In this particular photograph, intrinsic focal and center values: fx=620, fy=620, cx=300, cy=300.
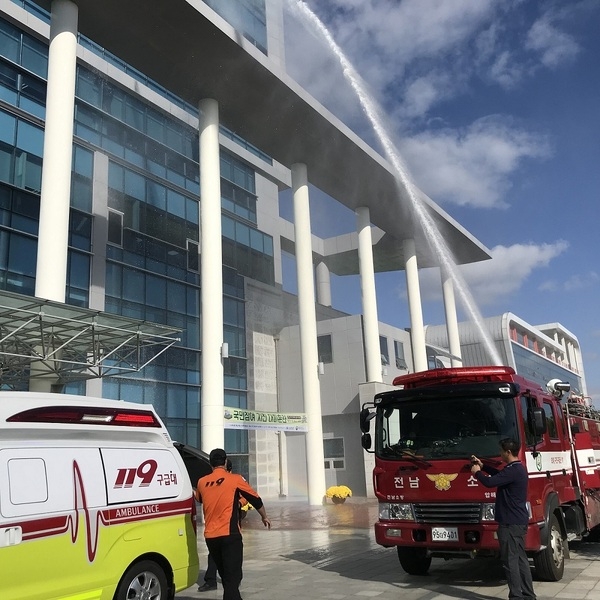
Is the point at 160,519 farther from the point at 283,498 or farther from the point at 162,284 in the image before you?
the point at 283,498

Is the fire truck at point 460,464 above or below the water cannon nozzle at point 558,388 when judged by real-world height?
below

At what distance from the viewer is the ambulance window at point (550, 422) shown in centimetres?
942

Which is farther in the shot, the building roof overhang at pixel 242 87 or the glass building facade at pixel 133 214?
the glass building facade at pixel 133 214

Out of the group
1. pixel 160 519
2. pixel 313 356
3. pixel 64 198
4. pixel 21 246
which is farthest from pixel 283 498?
pixel 160 519

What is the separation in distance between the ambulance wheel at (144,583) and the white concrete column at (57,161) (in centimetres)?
1111

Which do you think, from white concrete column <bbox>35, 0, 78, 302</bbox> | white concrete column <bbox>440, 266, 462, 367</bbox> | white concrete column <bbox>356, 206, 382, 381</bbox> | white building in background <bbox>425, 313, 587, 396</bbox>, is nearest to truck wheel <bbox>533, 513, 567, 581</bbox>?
white concrete column <bbox>35, 0, 78, 302</bbox>

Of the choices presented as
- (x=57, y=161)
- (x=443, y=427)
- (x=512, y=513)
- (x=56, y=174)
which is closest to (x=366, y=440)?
(x=443, y=427)

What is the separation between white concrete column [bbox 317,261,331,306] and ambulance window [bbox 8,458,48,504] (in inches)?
1421

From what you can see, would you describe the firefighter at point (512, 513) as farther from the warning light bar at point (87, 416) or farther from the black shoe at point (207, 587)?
the black shoe at point (207, 587)

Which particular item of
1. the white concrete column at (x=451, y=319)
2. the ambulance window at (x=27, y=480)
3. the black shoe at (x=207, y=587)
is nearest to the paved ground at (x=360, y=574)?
the black shoe at (x=207, y=587)

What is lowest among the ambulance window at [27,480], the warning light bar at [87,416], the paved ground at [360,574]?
the paved ground at [360,574]

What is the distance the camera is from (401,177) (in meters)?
32.2

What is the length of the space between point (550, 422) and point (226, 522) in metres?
5.40

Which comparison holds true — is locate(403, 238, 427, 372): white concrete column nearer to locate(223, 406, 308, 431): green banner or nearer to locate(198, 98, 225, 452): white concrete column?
locate(223, 406, 308, 431): green banner
